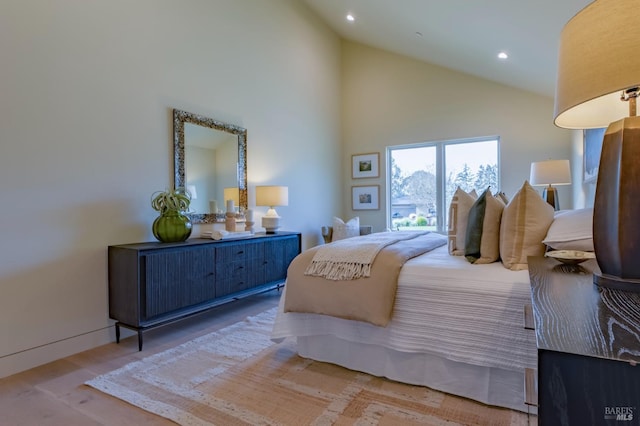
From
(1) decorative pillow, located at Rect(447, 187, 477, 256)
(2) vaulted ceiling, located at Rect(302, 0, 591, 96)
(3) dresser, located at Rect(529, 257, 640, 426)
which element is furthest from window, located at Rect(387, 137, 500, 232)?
(3) dresser, located at Rect(529, 257, 640, 426)

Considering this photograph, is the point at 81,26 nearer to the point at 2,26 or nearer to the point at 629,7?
the point at 2,26

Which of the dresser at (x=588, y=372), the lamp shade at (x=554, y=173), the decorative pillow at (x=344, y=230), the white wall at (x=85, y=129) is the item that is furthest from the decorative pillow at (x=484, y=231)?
the decorative pillow at (x=344, y=230)

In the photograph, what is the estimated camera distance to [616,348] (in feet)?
1.67

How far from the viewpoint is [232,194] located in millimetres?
3943

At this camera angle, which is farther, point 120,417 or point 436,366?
point 436,366

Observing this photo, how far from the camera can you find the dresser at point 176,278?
2.54 metres

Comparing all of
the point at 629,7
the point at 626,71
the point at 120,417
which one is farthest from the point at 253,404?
the point at 629,7

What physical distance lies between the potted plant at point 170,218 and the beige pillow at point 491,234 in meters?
2.31

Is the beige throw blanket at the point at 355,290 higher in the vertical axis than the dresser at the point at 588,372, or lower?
lower

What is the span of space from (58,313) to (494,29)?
14.5 feet

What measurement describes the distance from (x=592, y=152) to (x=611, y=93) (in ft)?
9.20

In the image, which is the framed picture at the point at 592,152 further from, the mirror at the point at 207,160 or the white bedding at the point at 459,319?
the mirror at the point at 207,160

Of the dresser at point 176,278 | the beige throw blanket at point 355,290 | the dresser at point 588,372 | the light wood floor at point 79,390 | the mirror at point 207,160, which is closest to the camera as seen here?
the dresser at point 588,372

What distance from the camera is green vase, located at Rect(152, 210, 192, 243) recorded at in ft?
9.58
